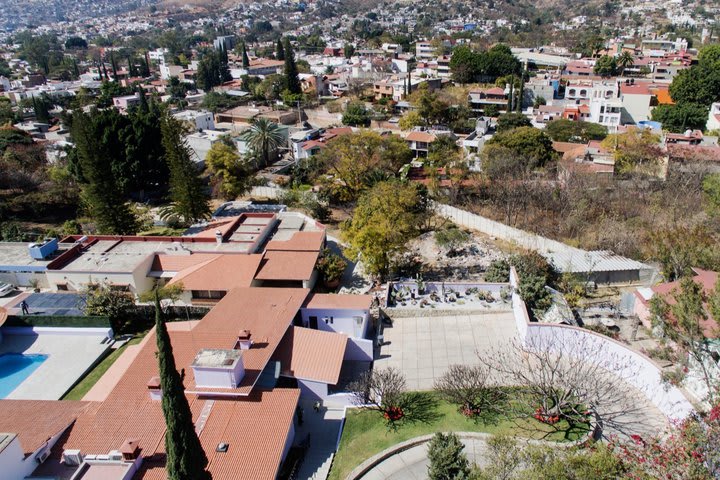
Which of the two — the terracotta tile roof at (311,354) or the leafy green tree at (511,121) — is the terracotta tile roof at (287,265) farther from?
the leafy green tree at (511,121)

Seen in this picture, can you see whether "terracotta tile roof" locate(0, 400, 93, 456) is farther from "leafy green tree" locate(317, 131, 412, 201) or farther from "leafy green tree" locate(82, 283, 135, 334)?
"leafy green tree" locate(317, 131, 412, 201)

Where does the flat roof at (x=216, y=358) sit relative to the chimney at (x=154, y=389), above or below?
above

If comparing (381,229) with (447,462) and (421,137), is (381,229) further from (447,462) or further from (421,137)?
(421,137)

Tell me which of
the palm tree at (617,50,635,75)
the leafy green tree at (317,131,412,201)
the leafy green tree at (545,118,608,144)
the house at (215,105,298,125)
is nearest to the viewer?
the leafy green tree at (317,131,412,201)

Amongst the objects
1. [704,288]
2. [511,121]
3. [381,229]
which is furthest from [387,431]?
[511,121]

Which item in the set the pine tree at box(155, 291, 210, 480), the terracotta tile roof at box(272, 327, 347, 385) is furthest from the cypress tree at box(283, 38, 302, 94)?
the pine tree at box(155, 291, 210, 480)

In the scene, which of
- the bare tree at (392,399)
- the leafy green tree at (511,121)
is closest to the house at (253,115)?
the leafy green tree at (511,121)
